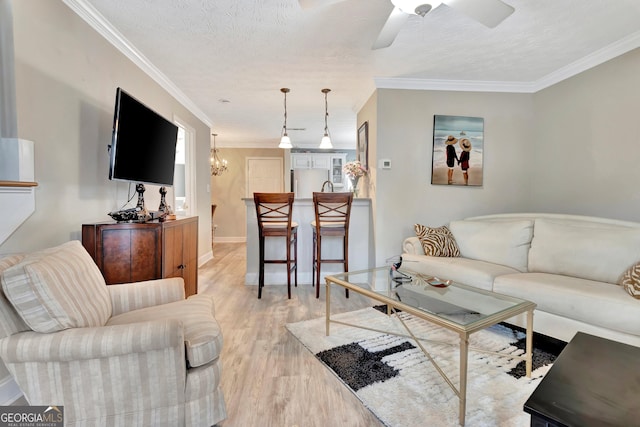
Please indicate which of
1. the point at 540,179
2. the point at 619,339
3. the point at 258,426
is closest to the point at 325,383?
the point at 258,426

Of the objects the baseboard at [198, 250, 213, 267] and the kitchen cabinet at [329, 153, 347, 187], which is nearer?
the baseboard at [198, 250, 213, 267]

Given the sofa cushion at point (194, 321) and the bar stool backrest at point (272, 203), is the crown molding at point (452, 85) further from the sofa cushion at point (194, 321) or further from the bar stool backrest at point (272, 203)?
the sofa cushion at point (194, 321)

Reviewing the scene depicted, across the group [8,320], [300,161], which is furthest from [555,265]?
[300,161]

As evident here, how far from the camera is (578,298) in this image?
5.99ft

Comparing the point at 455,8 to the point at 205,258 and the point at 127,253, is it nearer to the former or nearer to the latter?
the point at 127,253

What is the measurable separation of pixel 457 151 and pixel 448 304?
2.21 meters

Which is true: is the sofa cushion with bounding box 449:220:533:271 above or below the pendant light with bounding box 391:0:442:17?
below

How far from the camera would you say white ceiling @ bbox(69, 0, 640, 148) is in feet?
6.50

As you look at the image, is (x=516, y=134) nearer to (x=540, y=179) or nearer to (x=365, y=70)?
(x=540, y=179)

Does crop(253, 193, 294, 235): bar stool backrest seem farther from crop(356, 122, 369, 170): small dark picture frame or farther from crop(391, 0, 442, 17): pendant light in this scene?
crop(391, 0, 442, 17): pendant light

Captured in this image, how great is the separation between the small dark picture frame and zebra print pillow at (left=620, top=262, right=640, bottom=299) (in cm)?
249

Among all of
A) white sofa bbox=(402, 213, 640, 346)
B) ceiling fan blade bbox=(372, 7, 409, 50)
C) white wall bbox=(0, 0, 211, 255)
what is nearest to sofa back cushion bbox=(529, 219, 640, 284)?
white sofa bbox=(402, 213, 640, 346)

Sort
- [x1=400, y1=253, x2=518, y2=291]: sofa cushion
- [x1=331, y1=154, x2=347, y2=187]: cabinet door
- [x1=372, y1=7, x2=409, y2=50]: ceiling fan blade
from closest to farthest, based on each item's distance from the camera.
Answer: [x1=372, y1=7, x2=409, y2=50]: ceiling fan blade
[x1=400, y1=253, x2=518, y2=291]: sofa cushion
[x1=331, y1=154, x2=347, y2=187]: cabinet door

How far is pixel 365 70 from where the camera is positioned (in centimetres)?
294
